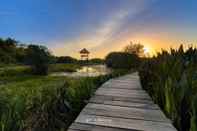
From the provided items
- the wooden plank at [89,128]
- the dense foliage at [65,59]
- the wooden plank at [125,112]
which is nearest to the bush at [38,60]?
the dense foliage at [65,59]

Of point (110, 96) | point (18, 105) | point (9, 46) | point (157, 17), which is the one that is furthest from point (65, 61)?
point (18, 105)

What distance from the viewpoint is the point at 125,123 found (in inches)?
119

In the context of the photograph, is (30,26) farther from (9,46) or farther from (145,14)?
(9,46)

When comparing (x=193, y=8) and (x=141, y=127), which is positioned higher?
(x=193, y=8)

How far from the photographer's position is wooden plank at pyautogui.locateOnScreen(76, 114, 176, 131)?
9.33 feet

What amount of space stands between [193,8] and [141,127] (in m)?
6.35

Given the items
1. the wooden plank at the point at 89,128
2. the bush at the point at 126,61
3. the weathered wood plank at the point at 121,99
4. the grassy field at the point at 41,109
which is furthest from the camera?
the bush at the point at 126,61

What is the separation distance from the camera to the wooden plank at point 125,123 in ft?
9.33

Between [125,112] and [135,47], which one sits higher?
[135,47]

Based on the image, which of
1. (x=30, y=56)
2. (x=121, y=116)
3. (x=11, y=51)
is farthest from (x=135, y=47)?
(x=11, y=51)

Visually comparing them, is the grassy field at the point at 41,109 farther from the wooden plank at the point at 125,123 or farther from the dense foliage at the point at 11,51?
the dense foliage at the point at 11,51

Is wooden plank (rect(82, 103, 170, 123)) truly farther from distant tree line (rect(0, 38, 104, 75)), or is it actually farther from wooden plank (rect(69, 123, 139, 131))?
distant tree line (rect(0, 38, 104, 75))

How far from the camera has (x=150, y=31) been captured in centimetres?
989

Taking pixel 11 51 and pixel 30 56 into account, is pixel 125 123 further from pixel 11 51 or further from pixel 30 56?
pixel 11 51
